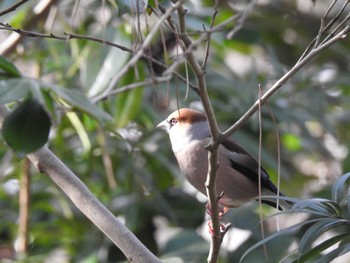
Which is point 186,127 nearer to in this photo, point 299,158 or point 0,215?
point 0,215

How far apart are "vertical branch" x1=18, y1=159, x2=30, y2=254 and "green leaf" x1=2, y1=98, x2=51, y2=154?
2695 mm

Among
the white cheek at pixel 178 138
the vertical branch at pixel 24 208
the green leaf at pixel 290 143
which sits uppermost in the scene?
the white cheek at pixel 178 138

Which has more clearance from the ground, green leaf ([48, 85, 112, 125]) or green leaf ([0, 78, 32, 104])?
green leaf ([0, 78, 32, 104])

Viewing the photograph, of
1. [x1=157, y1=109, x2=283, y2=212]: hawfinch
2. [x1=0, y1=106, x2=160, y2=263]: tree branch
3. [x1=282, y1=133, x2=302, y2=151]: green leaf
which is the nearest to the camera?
[x1=0, y1=106, x2=160, y2=263]: tree branch

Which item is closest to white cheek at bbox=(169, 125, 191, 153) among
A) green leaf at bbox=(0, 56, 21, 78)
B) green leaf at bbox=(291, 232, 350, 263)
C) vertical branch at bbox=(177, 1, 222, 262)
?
vertical branch at bbox=(177, 1, 222, 262)

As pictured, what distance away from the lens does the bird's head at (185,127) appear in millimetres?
4047

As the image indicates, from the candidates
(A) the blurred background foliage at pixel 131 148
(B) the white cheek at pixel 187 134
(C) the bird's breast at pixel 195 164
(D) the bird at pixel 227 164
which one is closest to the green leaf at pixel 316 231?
(C) the bird's breast at pixel 195 164

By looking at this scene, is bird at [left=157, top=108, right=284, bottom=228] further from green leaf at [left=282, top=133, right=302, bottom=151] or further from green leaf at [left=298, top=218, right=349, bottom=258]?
green leaf at [left=282, top=133, right=302, bottom=151]

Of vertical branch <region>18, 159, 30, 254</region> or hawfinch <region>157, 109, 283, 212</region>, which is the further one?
vertical branch <region>18, 159, 30, 254</region>

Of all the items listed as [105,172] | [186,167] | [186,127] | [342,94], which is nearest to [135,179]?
[105,172]

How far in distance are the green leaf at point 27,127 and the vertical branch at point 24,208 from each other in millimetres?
2695

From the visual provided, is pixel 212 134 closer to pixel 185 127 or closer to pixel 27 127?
pixel 27 127

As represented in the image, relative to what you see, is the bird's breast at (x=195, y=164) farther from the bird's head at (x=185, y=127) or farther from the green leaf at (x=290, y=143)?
the green leaf at (x=290, y=143)

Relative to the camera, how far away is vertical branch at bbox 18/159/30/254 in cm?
442
